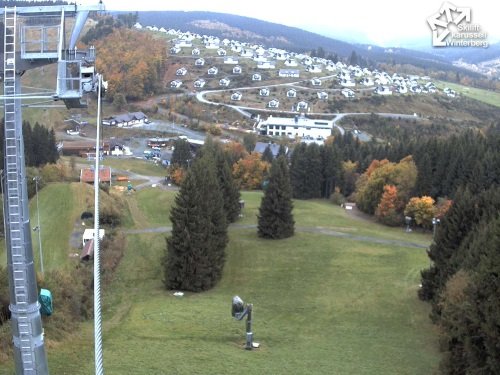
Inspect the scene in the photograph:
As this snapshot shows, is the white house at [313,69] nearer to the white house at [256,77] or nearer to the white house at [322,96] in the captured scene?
the white house at [256,77]

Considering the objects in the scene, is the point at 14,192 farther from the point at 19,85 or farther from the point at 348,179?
the point at 348,179

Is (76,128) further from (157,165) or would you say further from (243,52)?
(243,52)

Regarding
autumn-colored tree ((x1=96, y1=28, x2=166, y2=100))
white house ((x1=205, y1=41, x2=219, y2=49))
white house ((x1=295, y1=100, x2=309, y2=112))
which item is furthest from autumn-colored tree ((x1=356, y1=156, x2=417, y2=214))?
white house ((x1=205, y1=41, x2=219, y2=49))

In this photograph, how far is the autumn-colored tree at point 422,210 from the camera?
46969 mm

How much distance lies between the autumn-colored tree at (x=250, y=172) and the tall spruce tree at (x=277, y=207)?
25.3 meters

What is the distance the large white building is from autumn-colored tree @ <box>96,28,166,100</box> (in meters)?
31.9

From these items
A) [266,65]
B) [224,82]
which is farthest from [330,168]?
[266,65]

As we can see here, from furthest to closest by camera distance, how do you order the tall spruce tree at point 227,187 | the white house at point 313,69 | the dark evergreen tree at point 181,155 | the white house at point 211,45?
the white house at point 211,45 → the white house at point 313,69 → the dark evergreen tree at point 181,155 → the tall spruce tree at point 227,187

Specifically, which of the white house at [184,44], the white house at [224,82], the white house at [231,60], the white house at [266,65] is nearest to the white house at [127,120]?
the white house at [224,82]

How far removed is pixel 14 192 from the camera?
10.3 m

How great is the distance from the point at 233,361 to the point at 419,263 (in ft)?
70.5

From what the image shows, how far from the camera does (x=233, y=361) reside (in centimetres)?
1819

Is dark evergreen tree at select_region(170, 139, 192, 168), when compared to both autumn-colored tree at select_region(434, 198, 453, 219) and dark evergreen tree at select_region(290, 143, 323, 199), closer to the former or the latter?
dark evergreen tree at select_region(290, 143, 323, 199)

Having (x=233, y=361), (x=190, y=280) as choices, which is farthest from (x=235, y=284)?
(x=233, y=361)
